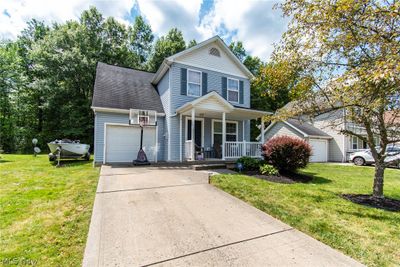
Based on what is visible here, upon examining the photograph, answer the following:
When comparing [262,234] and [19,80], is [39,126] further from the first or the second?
[262,234]

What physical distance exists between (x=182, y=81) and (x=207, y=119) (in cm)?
270

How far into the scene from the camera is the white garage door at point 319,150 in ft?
60.8

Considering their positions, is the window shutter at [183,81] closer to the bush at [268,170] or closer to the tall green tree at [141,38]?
the bush at [268,170]

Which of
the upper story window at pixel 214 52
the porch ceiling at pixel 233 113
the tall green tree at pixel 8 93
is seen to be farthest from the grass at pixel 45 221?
the tall green tree at pixel 8 93

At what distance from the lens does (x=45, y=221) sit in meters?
3.65

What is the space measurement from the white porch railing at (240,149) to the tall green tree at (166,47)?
1780 cm

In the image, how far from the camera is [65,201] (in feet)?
15.3

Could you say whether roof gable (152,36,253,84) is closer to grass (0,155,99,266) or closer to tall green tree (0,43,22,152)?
grass (0,155,99,266)

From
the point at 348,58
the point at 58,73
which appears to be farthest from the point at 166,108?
the point at 58,73

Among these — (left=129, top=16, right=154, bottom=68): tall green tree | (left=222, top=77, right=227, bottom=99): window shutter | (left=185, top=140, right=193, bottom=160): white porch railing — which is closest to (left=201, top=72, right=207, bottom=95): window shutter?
(left=222, top=77, right=227, bottom=99): window shutter

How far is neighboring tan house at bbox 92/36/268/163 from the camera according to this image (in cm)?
1071

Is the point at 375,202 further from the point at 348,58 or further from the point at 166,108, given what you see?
the point at 166,108

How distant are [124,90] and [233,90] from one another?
681 cm

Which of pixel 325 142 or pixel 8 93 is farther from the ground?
pixel 8 93
